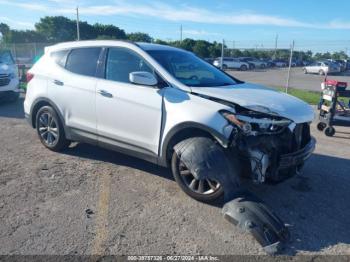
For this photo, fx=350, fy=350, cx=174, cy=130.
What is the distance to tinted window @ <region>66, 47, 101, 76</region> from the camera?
5367mm

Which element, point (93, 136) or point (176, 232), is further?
point (93, 136)

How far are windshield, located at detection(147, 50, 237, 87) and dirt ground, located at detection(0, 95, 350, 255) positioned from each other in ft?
4.80

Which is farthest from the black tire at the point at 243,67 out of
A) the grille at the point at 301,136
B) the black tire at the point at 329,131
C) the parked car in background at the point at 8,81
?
the grille at the point at 301,136

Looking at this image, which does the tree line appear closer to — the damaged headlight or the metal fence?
the metal fence

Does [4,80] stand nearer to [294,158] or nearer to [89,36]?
[294,158]

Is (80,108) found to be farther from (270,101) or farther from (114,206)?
(270,101)

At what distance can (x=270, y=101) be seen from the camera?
169 inches

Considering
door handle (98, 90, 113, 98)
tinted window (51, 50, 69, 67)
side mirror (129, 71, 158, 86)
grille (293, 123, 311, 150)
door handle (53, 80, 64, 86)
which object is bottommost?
grille (293, 123, 311, 150)

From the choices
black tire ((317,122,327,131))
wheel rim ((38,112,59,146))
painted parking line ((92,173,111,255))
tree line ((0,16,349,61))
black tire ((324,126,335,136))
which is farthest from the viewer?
tree line ((0,16,349,61))

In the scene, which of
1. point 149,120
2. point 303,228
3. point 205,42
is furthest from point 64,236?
point 205,42

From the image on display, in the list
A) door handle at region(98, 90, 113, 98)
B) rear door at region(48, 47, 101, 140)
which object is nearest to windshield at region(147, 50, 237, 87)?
door handle at region(98, 90, 113, 98)

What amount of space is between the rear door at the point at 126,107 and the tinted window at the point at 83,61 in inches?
10.9

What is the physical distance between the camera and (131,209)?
408 cm

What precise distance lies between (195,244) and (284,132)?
1.72 meters
